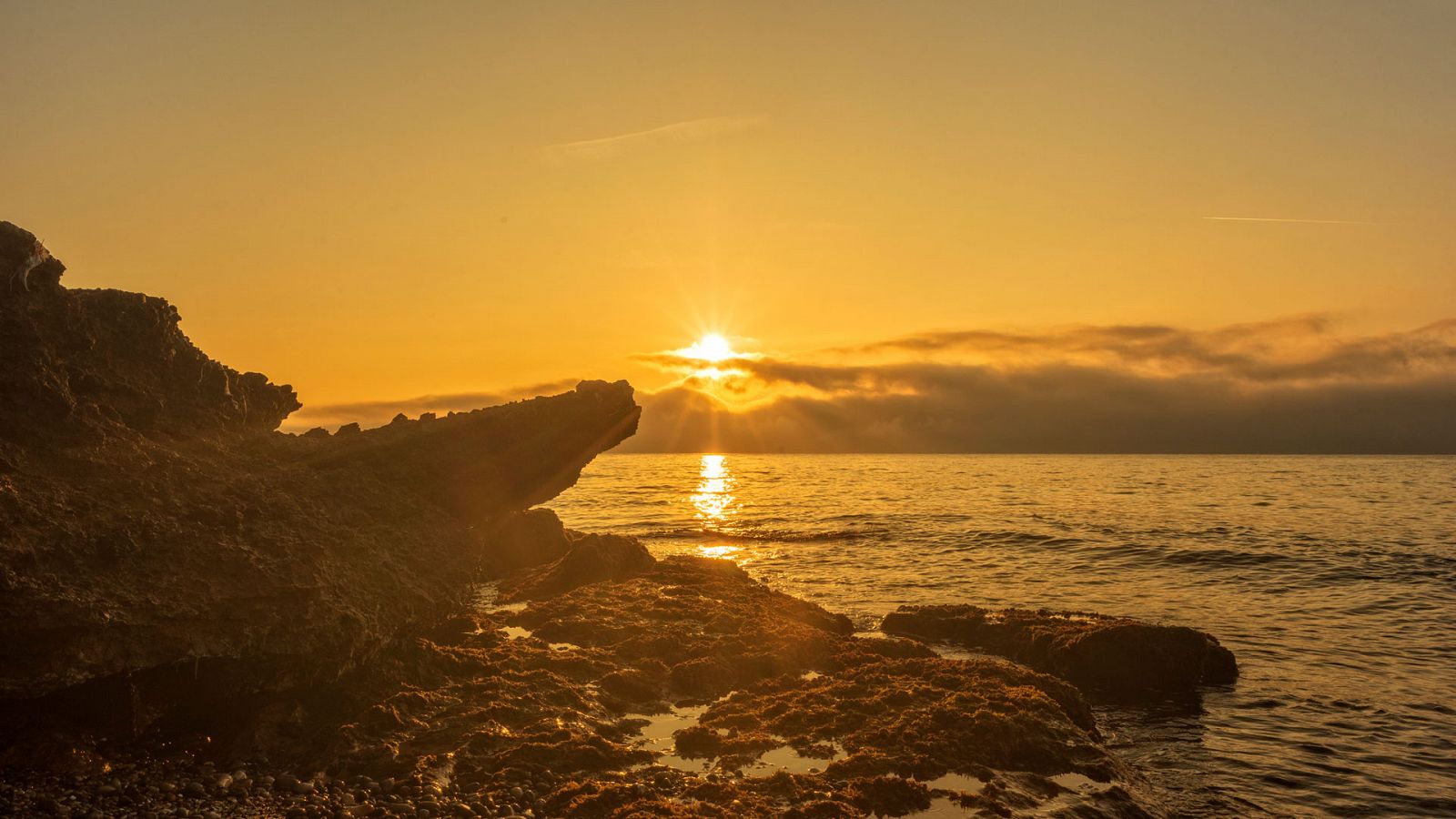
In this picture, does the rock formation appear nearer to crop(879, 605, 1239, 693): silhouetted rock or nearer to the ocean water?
crop(879, 605, 1239, 693): silhouetted rock

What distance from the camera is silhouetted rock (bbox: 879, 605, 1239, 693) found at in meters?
18.9

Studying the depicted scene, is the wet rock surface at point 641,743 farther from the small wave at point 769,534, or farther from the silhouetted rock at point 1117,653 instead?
the small wave at point 769,534

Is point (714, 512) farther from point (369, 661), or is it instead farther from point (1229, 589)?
point (369, 661)

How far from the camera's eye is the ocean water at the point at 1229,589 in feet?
47.9

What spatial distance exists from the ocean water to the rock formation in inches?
536

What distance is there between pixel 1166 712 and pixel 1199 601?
577 inches

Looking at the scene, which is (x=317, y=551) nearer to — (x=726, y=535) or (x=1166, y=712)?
(x=1166, y=712)

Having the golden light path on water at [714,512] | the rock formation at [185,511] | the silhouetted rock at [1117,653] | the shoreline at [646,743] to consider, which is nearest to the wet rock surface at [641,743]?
the shoreline at [646,743]

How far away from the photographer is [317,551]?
584 inches

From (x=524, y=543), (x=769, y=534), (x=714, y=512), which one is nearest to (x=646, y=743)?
(x=524, y=543)

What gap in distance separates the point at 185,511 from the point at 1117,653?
19.2 metres

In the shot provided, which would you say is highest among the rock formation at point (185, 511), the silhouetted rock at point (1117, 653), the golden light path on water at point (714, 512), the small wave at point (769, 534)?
the rock formation at point (185, 511)

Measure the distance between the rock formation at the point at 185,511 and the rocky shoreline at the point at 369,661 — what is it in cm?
5

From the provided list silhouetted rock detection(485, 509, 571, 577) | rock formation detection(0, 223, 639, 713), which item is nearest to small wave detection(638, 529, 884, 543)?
silhouetted rock detection(485, 509, 571, 577)
